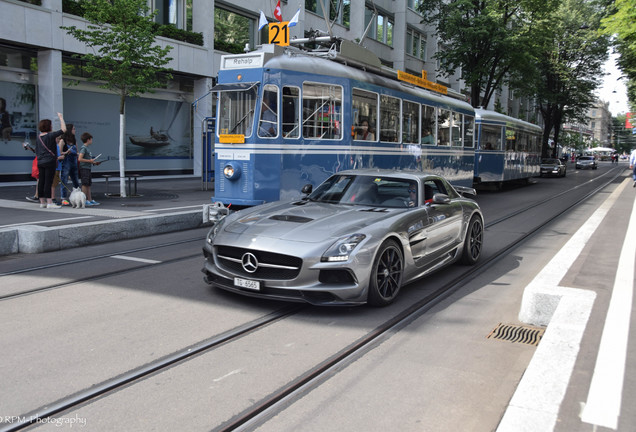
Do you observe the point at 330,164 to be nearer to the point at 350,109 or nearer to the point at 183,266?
the point at 350,109

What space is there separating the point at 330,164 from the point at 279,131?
1465mm

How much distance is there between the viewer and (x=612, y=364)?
156 inches

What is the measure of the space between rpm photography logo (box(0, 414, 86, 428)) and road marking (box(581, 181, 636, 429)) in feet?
9.52

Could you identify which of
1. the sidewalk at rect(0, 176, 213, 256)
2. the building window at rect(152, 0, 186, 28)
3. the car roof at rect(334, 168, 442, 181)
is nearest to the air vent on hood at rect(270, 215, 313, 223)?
the car roof at rect(334, 168, 442, 181)

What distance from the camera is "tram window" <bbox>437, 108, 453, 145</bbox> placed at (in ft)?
53.1

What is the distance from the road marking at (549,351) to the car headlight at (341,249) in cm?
173

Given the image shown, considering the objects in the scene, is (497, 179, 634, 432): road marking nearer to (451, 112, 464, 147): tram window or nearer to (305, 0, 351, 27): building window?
(451, 112, 464, 147): tram window

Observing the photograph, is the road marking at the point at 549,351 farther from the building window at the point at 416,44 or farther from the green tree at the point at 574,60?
the green tree at the point at 574,60

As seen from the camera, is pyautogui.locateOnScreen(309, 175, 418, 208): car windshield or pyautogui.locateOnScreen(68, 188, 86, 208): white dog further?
pyautogui.locateOnScreen(68, 188, 86, 208): white dog

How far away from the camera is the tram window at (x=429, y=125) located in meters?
14.9

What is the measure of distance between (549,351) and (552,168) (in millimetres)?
39225

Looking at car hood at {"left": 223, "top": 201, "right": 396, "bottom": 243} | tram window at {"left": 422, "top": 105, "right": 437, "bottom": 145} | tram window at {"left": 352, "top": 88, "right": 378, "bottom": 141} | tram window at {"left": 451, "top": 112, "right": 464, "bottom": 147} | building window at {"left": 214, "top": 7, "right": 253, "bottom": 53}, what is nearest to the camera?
car hood at {"left": 223, "top": 201, "right": 396, "bottom": 243}

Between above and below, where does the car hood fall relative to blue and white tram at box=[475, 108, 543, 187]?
below

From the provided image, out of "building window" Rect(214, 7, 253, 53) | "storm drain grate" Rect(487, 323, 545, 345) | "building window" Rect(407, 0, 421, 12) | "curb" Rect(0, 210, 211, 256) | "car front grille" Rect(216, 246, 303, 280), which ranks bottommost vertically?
"storm drain grate" Rect(487, 323, 545, 345)
